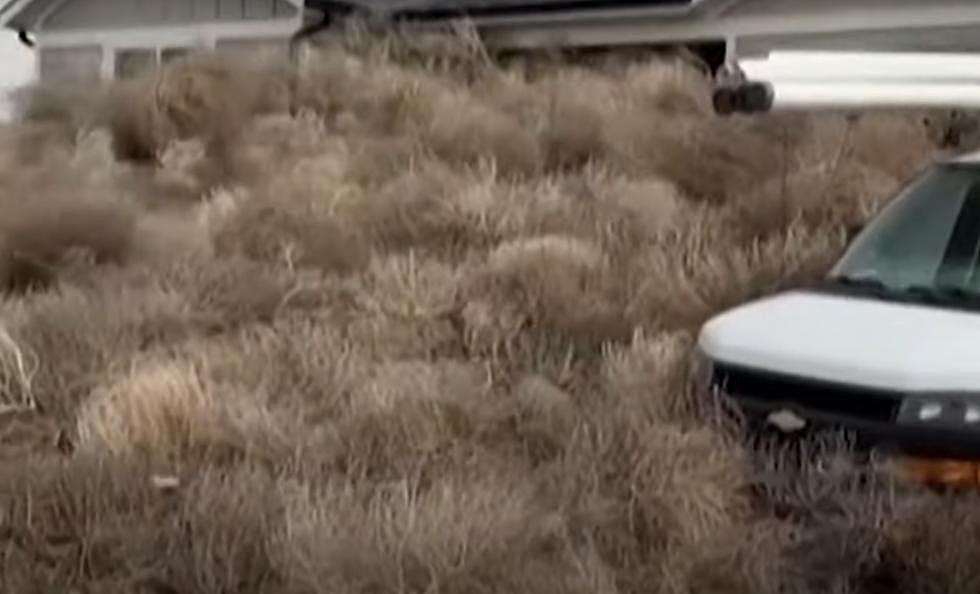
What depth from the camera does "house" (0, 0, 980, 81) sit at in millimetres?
19812

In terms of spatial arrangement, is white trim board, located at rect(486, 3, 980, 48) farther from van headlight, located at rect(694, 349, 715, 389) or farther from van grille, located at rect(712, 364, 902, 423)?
van grille, located at rect(712, 364, 902, 423)

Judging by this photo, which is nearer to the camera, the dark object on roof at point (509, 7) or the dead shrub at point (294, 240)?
the dead shrub at point (294, 240)

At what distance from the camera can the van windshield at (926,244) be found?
8211 mm

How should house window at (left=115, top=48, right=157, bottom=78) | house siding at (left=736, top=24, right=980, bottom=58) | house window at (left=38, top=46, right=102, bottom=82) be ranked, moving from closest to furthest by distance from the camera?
house siding at (left=736, top=24, right=980, bottom=58), house window at (left=115, top=48, right=157, bottom=78), house window at (left=38, top=46, right=102, bottom=82)

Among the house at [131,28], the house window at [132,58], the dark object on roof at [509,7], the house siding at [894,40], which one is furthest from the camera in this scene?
the house window at [132,58]

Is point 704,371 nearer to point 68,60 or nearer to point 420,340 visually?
point 420,340

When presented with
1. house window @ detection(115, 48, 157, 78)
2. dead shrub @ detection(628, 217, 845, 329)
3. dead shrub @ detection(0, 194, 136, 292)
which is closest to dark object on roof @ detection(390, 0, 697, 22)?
house window @ detection(115, 48, 157, 78)

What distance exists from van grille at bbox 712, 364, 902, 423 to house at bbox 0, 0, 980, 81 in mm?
11997

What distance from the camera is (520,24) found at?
2303 centimetres

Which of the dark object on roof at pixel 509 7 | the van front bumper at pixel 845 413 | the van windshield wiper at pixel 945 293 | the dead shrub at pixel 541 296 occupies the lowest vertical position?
the dark object on roof at pixel 509 7

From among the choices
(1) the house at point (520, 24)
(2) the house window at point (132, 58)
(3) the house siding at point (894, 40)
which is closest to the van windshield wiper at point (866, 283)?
(3) the house siding at point (894, 40)

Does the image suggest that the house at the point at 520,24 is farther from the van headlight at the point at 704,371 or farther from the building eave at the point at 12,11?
the van headlight at the point at 704,371

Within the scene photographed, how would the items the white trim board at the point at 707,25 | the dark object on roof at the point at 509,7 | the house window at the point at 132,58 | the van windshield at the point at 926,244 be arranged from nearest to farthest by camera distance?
1. the van windshield at the point at 926,244
2. the white trim board at the point at 707,25
3. the dark object on roof at the point at 509,7
4. the house window at the point at 132,58

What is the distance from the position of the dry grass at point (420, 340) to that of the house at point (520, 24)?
6.81 ft
